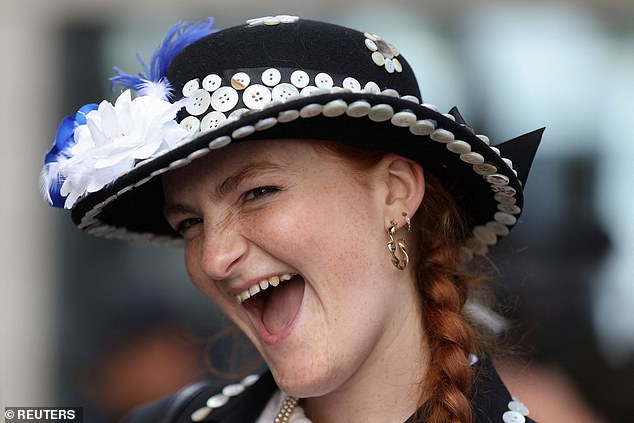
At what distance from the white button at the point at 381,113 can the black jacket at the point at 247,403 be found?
62cm

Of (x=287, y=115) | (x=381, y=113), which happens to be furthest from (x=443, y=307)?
(x=287, y=115)

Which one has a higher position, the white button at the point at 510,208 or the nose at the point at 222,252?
the white button at the point at 510,208

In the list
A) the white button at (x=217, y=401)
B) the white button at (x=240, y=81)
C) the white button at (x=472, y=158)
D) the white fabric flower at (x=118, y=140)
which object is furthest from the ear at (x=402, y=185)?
the white button at (x=217, y=401)

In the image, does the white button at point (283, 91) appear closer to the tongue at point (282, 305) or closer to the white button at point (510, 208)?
the tongue at point (282, 305)

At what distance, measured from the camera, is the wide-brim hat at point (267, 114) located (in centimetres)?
173

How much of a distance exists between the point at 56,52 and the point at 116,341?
155 centimetres

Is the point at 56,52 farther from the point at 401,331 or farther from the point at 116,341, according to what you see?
the point at 401,331

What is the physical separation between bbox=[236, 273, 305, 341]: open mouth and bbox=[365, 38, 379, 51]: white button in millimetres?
498

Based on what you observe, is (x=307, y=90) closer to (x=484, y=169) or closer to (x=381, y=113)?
(x=381, y=113)

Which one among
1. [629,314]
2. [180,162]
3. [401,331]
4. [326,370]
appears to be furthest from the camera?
[629,314]

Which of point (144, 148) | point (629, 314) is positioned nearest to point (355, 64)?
point (144, 148)

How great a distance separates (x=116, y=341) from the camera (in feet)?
14.6

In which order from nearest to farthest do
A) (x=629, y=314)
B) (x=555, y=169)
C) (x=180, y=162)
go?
(x=180, y=162), (x=629, y=314), (x=555, y=169)

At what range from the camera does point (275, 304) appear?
2.06 meters
